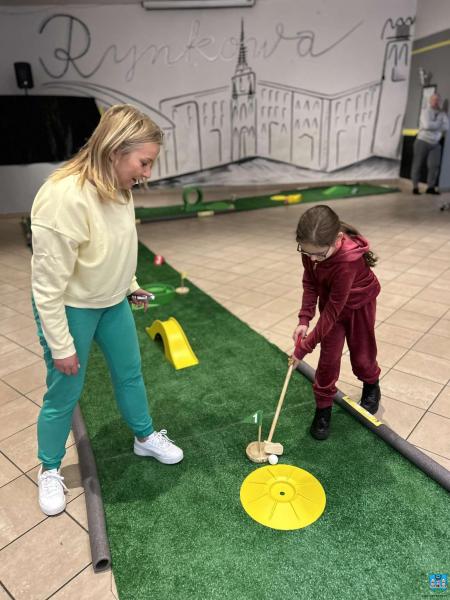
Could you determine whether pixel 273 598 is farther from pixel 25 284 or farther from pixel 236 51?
pixel 236 51

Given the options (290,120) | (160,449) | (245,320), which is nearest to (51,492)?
(160,449)

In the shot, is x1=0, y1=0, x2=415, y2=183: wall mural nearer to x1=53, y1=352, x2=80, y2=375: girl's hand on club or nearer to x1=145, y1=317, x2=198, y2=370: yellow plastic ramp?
x1=145, y1=317, x2=198, y2=370: yellow plastic ramp

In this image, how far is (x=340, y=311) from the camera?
6.39 feet

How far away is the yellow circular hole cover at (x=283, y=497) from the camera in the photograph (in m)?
1.82

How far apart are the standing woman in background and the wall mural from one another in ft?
31.7

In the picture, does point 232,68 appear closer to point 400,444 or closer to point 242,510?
point 400,444

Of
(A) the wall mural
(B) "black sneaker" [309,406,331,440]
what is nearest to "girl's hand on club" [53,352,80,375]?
(B) "black sneaker" [309,406,331,440]

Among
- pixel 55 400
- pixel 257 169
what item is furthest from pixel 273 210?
pixel 55 400

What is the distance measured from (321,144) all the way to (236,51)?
10.2ft

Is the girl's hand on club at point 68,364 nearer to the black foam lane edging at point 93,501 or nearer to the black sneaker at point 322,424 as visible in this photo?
the black foam lane edging at point 93,501

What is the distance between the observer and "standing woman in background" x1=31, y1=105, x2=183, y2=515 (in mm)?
1414

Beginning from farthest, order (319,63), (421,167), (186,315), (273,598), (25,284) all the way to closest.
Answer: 1. (319,63)
2. (421,167)
3. (25,284)
4. (186,315)
5. (273,598)

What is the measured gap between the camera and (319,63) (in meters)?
10.8

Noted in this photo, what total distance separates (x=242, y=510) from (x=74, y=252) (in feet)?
Answer: 4.21
